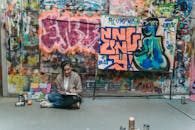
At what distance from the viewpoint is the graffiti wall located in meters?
7.54

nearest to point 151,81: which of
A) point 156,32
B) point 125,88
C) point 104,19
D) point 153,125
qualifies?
point 125,88

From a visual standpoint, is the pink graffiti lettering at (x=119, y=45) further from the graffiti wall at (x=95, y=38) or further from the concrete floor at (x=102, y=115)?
the concrete floor at (x=102, y=115)

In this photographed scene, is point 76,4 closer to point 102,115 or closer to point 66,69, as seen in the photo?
point 66,69

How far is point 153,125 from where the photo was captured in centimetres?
570

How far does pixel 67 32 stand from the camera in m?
7.61

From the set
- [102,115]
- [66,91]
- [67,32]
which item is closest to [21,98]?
[66,91]

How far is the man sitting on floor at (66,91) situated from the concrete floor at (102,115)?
0.17 metres

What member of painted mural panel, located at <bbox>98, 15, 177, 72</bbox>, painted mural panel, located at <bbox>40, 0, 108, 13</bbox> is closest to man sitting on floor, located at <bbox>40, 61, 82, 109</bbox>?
painted mural panel, located at <bbox>98, 15, 177, 72</bbox>

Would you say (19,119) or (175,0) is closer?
(19,119)

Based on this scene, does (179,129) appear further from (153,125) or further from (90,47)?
(90,47)

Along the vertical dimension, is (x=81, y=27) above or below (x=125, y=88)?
above

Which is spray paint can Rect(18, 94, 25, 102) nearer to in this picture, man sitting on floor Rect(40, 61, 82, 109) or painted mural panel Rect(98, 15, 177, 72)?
man sitting on floor Rect(40, 61, 82, 109)

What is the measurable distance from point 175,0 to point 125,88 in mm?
2174

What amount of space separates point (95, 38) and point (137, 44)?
902 millimetres
